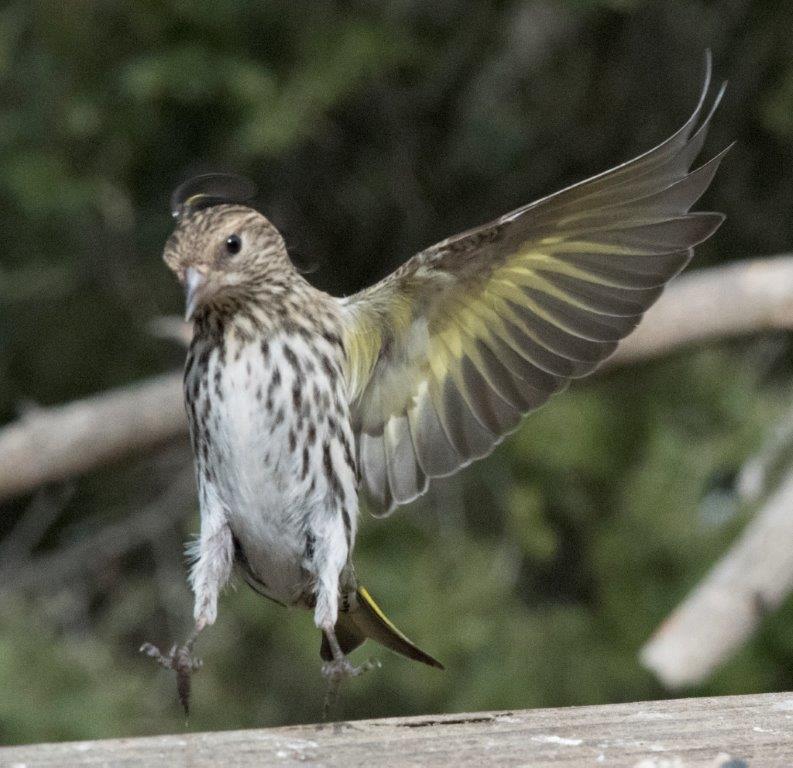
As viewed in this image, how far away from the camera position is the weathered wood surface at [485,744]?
196cm

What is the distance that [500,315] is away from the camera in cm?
285

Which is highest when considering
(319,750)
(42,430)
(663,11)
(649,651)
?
(663,11)

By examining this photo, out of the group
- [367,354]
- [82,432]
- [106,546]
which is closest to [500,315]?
[367,354]

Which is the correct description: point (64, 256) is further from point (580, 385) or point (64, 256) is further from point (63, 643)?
point (580, 385)

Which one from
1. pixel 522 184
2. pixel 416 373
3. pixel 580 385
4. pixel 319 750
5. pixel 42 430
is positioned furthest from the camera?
pixel 522 184

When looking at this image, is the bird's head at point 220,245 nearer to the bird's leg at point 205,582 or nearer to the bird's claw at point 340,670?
the bird's leg at point 205,582

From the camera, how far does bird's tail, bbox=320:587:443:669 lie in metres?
2.72

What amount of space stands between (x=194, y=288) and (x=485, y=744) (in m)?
0.79

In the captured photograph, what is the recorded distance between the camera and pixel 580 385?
4957 millimetres

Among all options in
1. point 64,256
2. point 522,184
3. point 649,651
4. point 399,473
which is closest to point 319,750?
point 399,473

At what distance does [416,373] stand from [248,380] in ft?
1.41

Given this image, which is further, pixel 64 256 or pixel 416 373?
pixel 64 256

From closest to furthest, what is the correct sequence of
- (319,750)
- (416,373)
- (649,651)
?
(319,750) < (416,373) < (649,651)

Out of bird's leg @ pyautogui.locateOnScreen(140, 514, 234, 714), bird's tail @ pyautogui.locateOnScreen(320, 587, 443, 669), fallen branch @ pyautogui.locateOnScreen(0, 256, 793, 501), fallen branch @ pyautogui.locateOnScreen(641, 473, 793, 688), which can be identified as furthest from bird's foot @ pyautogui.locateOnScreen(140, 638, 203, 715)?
fallen branch @ pyautogui.locateOnScreen(0, 256, 793, 501)
